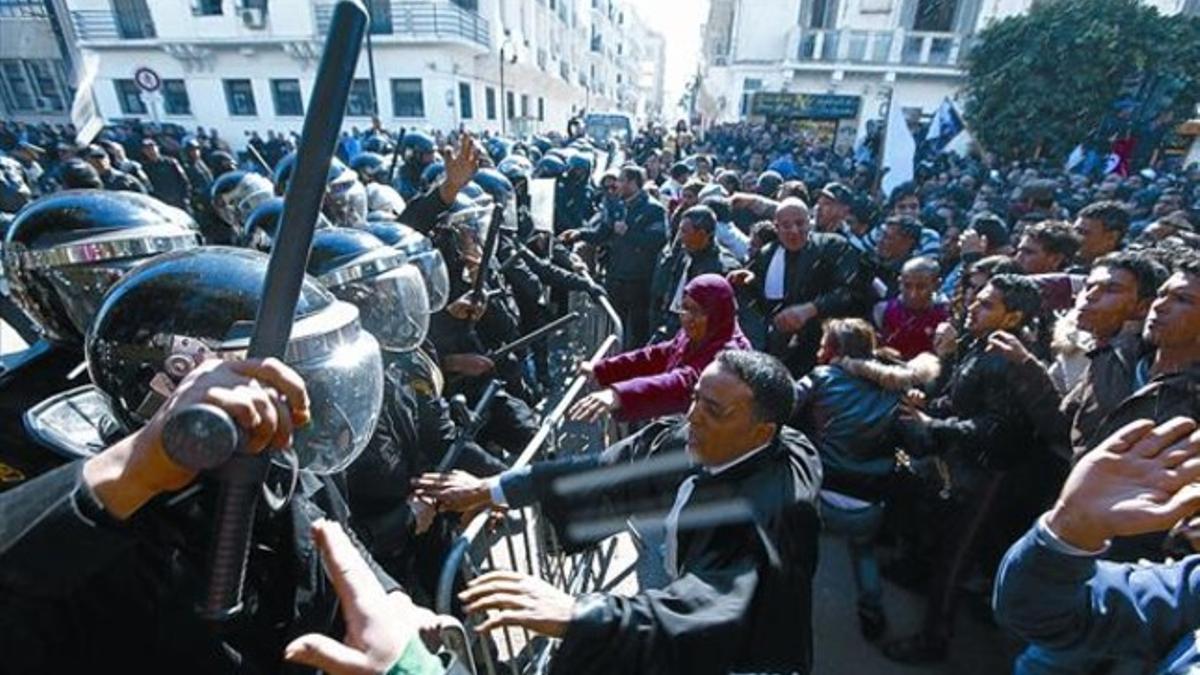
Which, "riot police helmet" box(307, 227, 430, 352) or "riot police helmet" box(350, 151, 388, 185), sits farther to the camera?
"riot police helmet" box(350, 151, 388, 185)

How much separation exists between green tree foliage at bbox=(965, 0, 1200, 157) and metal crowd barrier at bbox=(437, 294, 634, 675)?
19.8 metres

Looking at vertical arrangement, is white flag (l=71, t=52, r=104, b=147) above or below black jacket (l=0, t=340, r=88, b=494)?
above

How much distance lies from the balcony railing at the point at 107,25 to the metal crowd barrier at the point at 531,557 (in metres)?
36.8

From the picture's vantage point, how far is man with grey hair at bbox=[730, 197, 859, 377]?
4445 millimetres

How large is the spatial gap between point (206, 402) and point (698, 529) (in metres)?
1.49

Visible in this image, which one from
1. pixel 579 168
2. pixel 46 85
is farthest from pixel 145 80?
pixel 46 85

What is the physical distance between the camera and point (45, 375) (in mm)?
1782

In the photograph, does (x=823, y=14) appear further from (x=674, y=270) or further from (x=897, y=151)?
(x=674, y=270)

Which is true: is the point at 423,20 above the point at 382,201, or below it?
above

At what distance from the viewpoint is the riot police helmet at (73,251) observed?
1.80m

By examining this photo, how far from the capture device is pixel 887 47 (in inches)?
1054

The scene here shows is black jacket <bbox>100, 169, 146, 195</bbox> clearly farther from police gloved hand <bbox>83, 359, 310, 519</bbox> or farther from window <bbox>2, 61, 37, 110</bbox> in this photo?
window <bbox>2, 61, 37, 110</bbox>

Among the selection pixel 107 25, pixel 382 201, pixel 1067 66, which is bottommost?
pixel 382 201

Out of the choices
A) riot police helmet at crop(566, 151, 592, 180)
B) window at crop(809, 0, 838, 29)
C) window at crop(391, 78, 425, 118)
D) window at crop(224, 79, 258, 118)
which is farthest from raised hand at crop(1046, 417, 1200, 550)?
window at crop(224, 79, 258, 118)
